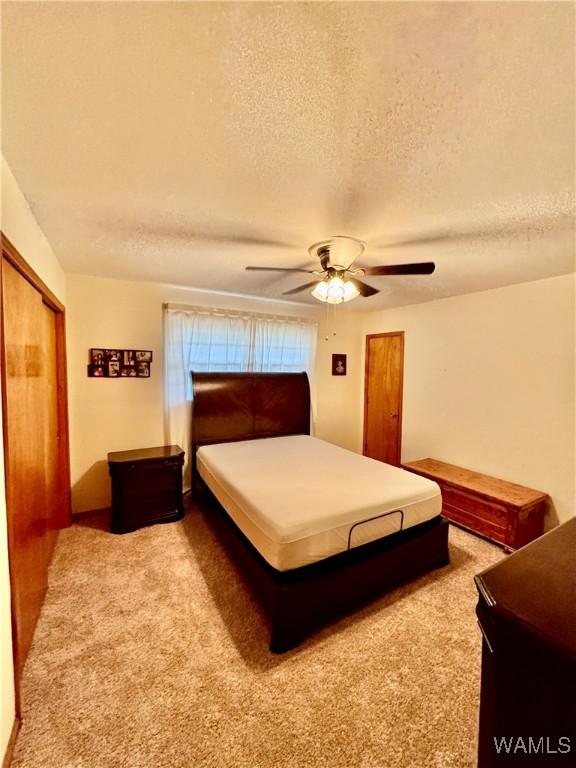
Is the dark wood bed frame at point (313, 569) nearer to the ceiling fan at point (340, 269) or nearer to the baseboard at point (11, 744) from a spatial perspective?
the baseboard at point (11, 744)

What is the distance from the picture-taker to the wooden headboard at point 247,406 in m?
3.73

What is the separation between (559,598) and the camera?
801 mm

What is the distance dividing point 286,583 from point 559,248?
2.96m

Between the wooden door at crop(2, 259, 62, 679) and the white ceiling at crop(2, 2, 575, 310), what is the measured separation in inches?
24.6

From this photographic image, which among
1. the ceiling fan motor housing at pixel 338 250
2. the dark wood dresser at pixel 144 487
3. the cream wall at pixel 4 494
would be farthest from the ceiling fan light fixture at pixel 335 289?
the dark wood dresser at pixel 144 487

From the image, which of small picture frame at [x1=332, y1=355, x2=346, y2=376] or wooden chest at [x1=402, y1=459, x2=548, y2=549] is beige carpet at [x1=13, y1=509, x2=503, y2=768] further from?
small picture frame at [x1=332, y1=355, x2=346, y2=376]

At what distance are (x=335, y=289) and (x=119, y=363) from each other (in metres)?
2.52

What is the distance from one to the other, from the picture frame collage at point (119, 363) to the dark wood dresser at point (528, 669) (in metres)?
3.51

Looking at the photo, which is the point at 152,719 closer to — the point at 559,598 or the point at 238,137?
the point at 559,598

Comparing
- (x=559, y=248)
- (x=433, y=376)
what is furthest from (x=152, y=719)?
(x=433, y=376)

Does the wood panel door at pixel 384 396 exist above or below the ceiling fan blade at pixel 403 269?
below

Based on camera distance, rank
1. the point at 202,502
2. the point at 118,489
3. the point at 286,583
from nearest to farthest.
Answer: the point at 286,583 → the point at 118,489 → the point at 202,502

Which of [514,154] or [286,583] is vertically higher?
[514,154]

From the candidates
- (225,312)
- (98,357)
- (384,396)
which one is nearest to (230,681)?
(98,357)
